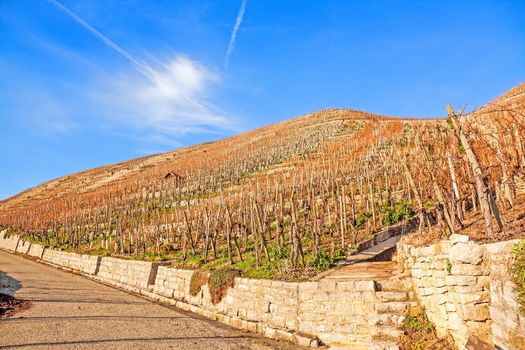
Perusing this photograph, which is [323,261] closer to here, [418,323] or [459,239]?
[418,323]

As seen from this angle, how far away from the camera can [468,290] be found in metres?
6.79

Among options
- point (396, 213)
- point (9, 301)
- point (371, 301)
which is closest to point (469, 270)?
point (371, 301)

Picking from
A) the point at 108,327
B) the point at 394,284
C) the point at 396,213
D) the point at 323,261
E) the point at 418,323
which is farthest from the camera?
the point at 396,213

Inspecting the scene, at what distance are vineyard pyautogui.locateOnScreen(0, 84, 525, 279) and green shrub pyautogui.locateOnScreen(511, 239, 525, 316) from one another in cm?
126

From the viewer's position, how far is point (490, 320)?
6.54m

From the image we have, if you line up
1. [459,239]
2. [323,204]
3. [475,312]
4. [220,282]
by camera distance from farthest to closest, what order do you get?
[323,204]
[220,282]
[459,239]
[475,312]

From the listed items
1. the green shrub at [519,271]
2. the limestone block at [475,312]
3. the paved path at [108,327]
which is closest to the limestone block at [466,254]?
the limestone block at [475,312]

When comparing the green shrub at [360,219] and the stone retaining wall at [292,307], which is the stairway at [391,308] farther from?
the green shrub at [360,219]

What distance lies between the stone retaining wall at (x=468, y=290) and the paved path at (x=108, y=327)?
3832 millimetres

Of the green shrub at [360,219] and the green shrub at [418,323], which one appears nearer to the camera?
the green shrub at [418,323]

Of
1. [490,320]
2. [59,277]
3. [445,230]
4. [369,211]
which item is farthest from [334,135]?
[490,320]

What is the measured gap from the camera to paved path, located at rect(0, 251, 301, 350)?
953 centimetres

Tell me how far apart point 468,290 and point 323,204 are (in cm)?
924

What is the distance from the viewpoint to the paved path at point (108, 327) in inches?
375
